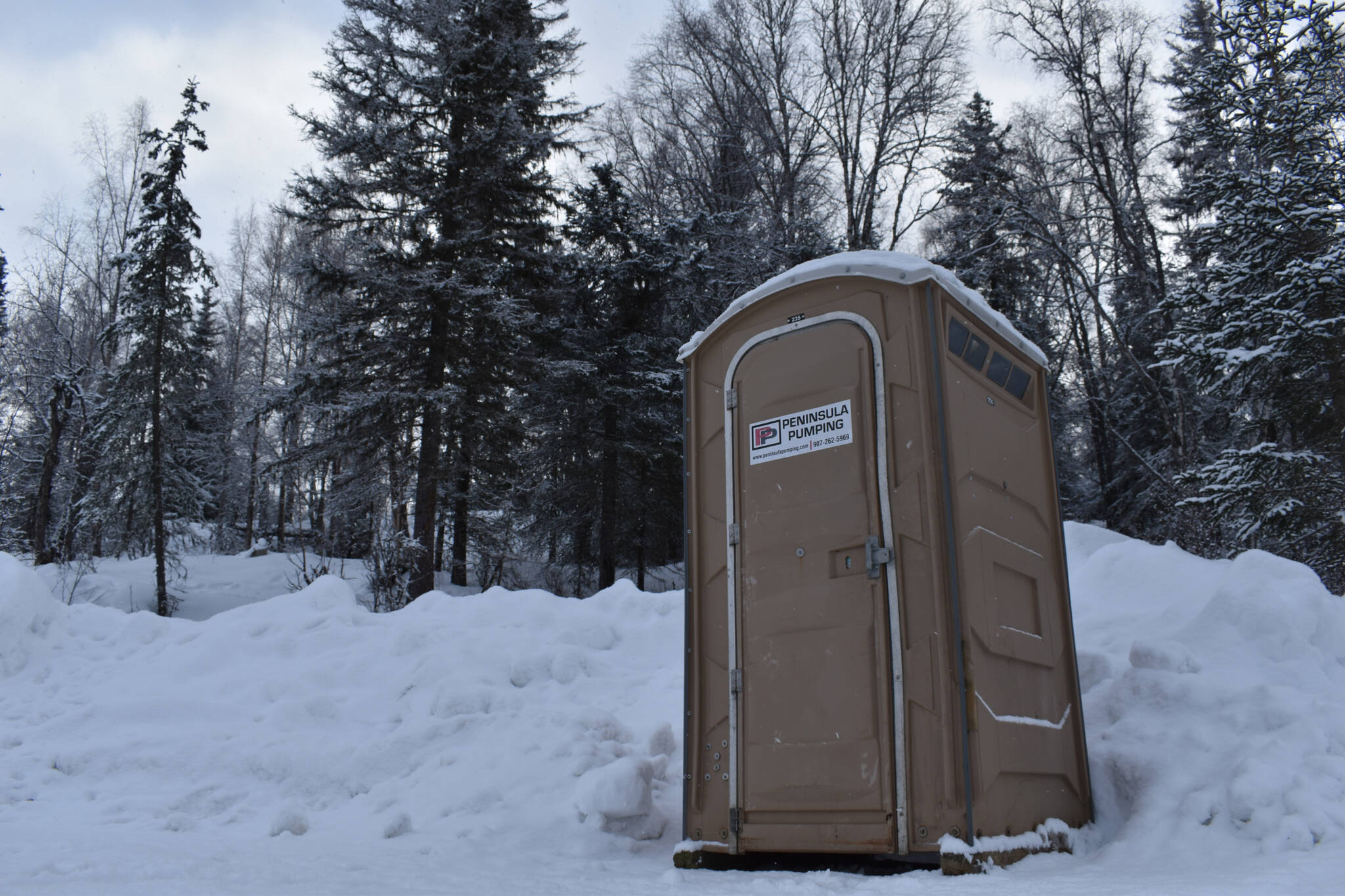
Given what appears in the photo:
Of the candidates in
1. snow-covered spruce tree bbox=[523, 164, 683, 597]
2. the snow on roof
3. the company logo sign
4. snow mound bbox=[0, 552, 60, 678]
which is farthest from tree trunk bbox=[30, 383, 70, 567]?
the snow on roof

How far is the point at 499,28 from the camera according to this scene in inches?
655

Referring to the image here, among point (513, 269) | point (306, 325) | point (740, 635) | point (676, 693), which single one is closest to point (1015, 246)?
point (513, 269)

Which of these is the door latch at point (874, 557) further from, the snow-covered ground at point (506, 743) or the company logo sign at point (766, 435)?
the snow-covered ground at point (506, 743)

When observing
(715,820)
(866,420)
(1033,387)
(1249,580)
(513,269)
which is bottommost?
(715,820)

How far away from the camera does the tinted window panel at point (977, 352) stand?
3895 millimetres

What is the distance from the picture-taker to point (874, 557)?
11.3 feet

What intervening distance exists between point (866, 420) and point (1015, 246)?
17.5m

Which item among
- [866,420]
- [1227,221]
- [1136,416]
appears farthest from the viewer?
[1136,416]

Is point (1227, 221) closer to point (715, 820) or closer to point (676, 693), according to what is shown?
point (676, 693)

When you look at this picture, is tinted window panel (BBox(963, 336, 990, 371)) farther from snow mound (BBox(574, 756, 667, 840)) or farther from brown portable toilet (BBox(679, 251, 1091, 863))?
snow mound (BBox(574, 756, 667, 840))

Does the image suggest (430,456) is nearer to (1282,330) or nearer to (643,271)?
(643,271)

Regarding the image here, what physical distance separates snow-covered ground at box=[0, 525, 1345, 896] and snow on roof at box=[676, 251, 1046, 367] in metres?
2.07

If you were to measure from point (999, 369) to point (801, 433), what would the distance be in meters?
1.14

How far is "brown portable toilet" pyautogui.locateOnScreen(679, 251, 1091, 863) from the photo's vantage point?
3.28 metres
